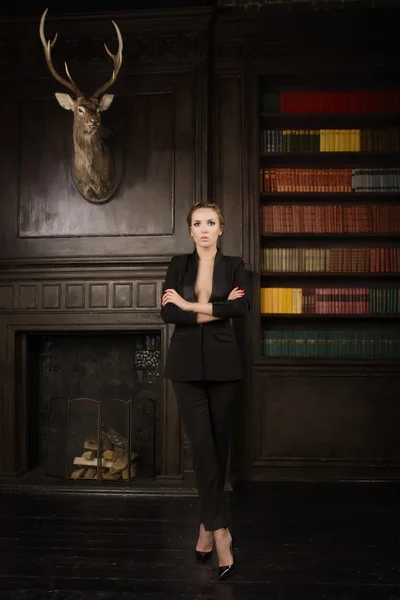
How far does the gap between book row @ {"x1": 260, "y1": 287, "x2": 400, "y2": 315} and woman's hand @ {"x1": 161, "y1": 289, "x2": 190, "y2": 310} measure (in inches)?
63.6

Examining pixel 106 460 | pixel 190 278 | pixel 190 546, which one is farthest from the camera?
pixel 106 460

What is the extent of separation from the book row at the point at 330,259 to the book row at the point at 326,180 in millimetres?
431

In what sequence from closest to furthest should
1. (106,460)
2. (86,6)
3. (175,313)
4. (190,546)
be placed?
(175,313), (190,546), (86,6), (106,460)

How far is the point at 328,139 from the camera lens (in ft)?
12.9

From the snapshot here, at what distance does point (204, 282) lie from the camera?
243cm

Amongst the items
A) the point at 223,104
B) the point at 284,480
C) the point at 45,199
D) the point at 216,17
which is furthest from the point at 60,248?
the point at 284,480

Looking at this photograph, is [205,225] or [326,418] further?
[326,418]

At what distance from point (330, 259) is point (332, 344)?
0.60 m

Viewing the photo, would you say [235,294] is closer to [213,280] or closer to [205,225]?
[213,280]

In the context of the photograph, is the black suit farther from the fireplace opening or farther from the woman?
the fireplace opening

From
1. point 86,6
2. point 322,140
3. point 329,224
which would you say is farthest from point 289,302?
point 86,6

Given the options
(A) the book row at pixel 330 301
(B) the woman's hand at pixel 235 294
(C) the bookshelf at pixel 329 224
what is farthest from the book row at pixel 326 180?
(B) the woman's hand at pixel 235 294

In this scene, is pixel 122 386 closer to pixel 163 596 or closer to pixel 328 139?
pixel 163 596

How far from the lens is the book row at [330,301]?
3875mm
